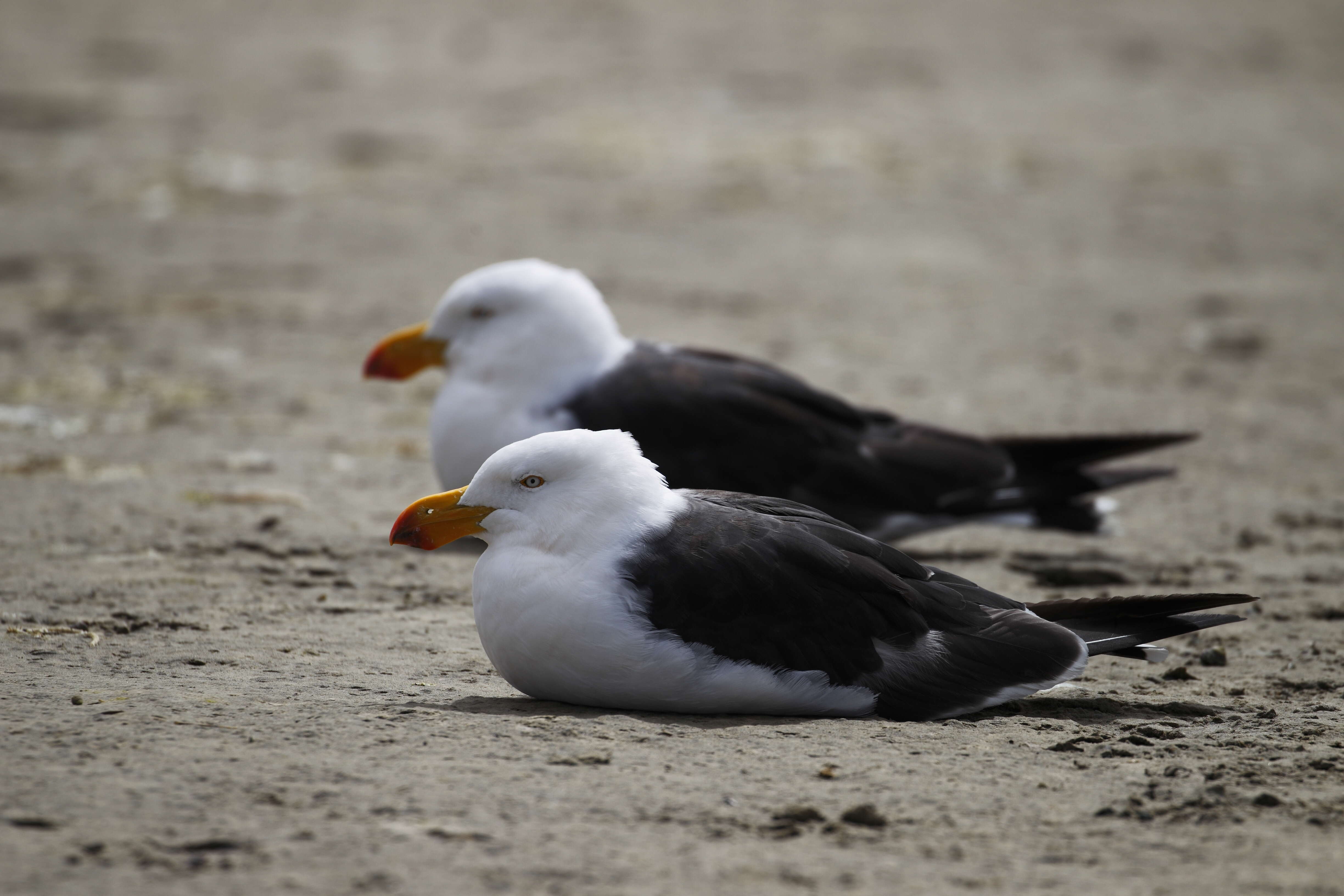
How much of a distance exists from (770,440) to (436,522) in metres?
2.08

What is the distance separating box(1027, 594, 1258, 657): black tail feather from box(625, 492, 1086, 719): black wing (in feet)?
0.54

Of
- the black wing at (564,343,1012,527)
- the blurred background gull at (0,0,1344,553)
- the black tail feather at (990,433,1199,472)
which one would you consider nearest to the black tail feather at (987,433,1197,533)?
the black tail feather at (990,433,1199,472)

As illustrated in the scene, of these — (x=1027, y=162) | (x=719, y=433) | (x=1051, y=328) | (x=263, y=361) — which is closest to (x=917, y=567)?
(x=719, y=433)

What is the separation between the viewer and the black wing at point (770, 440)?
19.9ft

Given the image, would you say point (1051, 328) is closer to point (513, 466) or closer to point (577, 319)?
point (577, 319)

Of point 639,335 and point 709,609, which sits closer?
point 709,609

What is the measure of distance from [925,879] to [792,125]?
41.2 feet

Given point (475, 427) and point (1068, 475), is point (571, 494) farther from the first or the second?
point (1068, 475)

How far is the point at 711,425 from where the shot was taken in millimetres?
6098

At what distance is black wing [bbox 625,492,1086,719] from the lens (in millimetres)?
4082

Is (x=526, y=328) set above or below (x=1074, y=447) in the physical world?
above

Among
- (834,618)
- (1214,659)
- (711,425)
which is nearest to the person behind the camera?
(834,618)

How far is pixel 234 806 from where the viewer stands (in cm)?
332

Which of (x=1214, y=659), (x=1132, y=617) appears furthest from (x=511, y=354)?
(x=1214, y=659)
